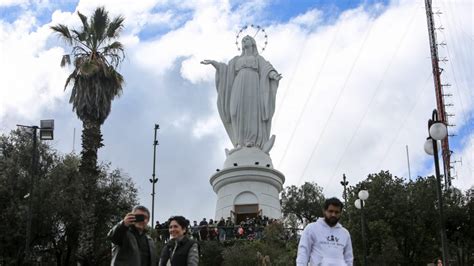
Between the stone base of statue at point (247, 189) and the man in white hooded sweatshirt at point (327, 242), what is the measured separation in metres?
26.5

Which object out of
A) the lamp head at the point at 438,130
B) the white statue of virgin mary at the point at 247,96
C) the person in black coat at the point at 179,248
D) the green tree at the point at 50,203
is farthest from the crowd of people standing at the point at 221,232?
the person in black coat at the point at 179,248

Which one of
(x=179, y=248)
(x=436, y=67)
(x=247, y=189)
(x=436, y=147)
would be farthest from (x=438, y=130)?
(x=436, y=67)

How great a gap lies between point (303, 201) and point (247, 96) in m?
14.2

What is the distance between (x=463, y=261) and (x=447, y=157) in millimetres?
16908

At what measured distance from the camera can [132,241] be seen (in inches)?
254

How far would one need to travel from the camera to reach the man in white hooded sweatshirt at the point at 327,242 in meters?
6.66

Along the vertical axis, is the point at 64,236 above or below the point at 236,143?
below

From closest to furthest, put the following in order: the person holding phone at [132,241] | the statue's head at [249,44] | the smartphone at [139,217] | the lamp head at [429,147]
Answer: the person holding phone at [132,241] → the smartphone at [139,217] → the lamp head at [429,147] → the statue's head at [249,44]

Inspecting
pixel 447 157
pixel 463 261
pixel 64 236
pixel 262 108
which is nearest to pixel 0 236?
pixel 64 236

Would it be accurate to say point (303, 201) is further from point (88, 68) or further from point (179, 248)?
point (179, 248)

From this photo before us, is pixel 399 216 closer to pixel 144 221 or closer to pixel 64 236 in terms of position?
pixel 64 236

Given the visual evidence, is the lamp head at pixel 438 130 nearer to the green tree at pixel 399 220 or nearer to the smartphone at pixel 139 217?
the smartphone at pixel 139 217

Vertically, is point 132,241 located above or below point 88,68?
below

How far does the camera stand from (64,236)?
85.9 feet
